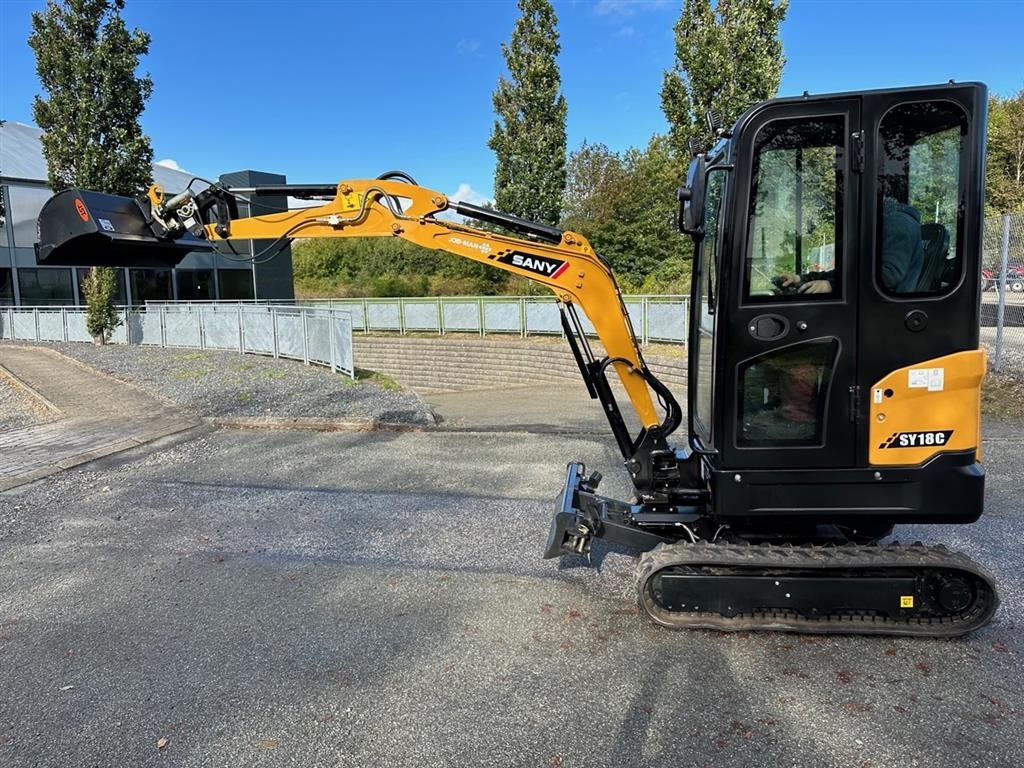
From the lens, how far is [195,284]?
3162 cm

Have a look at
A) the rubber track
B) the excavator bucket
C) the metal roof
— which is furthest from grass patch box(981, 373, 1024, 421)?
the metal roof

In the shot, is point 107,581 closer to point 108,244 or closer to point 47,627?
point 47,627

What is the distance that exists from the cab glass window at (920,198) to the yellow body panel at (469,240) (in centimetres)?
165

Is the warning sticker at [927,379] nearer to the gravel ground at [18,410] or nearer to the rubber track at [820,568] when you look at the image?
the rubber track at [820,568]

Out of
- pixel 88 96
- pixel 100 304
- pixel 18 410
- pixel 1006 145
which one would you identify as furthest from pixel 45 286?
pixel 1006 145

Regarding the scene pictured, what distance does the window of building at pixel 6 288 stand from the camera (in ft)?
84.9

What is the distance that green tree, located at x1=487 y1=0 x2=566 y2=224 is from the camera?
24.5 m

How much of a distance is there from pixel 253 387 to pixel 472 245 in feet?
30.1

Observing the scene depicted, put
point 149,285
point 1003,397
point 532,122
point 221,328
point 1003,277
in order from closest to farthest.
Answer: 1. point 1003,397
2. point 1003,277
3. point 221,328
4. point 532,122
5. point 149,285

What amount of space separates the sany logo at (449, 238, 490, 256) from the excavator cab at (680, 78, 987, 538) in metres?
1.51

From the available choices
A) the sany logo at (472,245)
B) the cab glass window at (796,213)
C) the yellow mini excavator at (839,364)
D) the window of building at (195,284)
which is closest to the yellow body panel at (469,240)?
the sany logo at (472,245)

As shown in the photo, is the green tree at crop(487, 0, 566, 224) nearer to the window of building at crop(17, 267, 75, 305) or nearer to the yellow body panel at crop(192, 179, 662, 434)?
the window of building at crop(17, 267, 75, 305)

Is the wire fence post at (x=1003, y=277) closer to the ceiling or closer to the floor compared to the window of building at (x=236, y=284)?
closer to the floor

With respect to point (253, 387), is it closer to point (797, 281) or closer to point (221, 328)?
point (221, 328)
